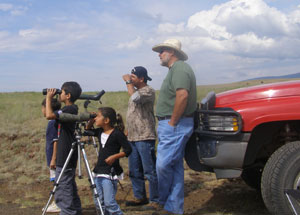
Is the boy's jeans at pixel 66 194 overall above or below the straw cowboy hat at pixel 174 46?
below

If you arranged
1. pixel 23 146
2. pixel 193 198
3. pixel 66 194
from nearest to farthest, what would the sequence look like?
1. pixel 66 194
2. pixel 193 198
3. pixel 23 146

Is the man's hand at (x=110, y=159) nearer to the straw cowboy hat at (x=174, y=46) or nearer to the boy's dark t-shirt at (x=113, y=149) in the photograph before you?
the boy's dark t-shirt at (x=113, y=149)

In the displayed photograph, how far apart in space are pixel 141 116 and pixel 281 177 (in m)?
1.91

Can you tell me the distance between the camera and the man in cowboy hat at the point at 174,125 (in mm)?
4043

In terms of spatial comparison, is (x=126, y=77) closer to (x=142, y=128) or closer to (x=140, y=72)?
(x=140, y=72)

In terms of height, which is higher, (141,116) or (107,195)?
(141,116)

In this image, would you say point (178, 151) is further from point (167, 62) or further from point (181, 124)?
point (167, 62)

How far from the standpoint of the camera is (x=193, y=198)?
532cm

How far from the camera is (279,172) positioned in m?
3.65

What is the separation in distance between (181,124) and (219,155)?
55cm

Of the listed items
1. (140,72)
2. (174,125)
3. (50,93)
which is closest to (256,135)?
(174,125)

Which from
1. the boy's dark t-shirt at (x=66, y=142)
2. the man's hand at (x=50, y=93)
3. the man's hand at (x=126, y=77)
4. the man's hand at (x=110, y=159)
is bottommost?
the man's hand at (x=110, y=159)

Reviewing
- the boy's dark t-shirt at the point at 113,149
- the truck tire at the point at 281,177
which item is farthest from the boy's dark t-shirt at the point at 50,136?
the truck tire at the point at 281,177

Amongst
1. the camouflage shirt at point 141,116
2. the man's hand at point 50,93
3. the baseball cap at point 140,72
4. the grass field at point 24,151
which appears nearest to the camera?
the man's hand at point 50,93
